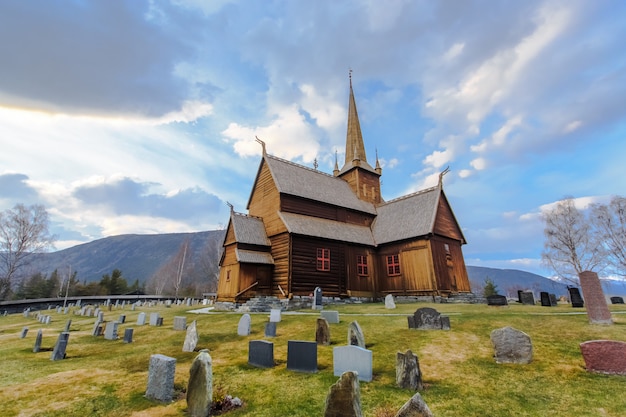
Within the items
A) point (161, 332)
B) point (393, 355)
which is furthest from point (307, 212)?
point (393, 355)

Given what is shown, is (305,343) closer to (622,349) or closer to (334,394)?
(334,394)

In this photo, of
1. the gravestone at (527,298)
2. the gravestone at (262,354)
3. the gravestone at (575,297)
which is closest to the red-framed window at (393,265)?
the gravestone at (527,298)

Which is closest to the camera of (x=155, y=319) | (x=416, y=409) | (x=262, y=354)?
(x=416, y=409)

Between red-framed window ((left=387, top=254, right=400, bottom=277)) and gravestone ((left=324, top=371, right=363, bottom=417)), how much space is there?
21.0 meters

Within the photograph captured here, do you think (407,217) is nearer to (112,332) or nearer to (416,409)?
(112,332)

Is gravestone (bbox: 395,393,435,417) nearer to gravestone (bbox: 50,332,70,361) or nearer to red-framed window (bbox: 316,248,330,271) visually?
gravestone (bbox: 50,332,70,361)

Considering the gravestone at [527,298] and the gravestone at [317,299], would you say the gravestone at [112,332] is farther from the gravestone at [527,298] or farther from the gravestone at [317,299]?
the gravestone at [527,298]

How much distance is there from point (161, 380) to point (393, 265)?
2131cm

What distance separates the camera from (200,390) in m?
5.35

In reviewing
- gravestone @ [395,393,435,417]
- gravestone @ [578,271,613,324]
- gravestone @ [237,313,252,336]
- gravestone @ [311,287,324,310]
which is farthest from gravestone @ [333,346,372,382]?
gravestone @ [311,287,324,310]

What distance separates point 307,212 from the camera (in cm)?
2509

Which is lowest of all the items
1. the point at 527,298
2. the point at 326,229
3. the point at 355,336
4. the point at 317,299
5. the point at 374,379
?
the point at 374,379

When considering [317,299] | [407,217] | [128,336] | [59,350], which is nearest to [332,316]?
[317,299]

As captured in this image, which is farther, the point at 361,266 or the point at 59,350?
the point at 361,266
